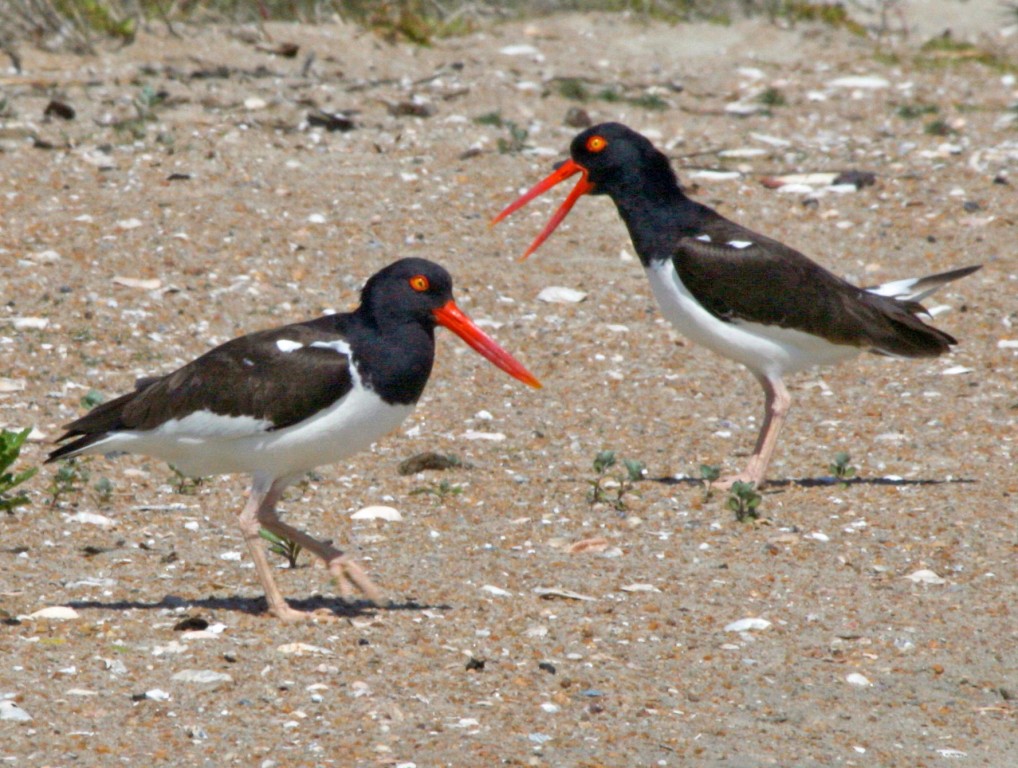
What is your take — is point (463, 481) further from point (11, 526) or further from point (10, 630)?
point (10, 630)

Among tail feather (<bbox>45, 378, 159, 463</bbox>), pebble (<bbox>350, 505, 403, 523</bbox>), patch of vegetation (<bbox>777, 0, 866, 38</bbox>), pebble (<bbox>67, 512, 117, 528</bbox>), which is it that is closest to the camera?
tail feather (<bbox>45, 378, 159, 463</bbox>)

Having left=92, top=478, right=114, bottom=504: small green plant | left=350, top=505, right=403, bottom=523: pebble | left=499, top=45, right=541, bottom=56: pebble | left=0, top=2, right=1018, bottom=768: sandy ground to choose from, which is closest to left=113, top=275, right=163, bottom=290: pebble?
left=0, top=2, right=1018, bottom=768: sandy ground

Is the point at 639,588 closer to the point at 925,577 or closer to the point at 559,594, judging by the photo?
the point at 559,594

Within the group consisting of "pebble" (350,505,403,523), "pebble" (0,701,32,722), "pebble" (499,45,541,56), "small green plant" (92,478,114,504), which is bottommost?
"pebble" (350,505,403,523)

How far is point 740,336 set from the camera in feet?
21.8

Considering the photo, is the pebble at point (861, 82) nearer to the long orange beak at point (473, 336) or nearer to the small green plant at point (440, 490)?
the small green plant at point (440, 490)

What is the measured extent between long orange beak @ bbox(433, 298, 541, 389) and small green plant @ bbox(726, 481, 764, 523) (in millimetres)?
1036

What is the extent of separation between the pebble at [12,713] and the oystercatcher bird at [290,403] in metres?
0.99

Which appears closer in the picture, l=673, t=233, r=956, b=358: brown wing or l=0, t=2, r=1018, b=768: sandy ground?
l=0, t=2, r=1018, b=768: sandy ground

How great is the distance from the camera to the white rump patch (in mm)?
4961

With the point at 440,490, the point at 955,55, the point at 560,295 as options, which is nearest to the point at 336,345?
the point at 440,490

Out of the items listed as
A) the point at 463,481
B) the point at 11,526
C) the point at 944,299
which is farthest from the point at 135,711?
the point at 944,299

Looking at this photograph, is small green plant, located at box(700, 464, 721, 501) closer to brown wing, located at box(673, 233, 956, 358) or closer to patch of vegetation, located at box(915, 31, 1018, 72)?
brown wing, located at box(673, 233, 956, 358)

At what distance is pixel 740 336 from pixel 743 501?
949mm
